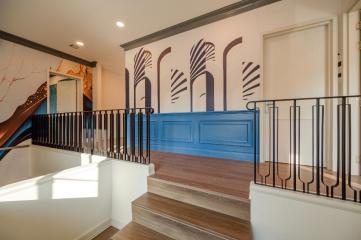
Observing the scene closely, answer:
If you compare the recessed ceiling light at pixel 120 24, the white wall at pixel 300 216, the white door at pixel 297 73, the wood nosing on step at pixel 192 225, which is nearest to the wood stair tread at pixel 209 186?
A: the white wall at pixel 300 216

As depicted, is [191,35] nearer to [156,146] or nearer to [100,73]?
[156,146]

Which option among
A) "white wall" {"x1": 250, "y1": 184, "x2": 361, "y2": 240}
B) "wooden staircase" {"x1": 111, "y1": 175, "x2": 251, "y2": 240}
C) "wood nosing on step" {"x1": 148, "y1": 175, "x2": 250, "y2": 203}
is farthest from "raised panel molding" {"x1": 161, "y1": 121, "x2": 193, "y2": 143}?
"white wall" {"x1": 250, "y1": 184, "x2": 361, "y2": 240}

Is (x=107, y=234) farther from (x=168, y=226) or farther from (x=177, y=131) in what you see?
(x=177, y=131)

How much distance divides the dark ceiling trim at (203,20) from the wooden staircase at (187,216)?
118 inches

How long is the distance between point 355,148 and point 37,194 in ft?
12.3

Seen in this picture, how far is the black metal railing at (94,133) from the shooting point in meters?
2.62

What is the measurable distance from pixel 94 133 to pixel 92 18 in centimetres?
220

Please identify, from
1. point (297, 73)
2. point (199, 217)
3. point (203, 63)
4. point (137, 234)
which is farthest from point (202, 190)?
point (203, 63)

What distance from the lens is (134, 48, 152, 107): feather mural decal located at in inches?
166

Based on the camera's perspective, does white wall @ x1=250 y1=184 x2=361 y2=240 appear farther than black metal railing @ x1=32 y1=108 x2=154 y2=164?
No

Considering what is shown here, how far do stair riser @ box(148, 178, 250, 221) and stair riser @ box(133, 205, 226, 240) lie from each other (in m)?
0.30

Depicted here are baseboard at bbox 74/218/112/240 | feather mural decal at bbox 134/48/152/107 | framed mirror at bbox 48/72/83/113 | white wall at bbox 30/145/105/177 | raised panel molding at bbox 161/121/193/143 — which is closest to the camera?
baseboard at bbox 74/218/112/240

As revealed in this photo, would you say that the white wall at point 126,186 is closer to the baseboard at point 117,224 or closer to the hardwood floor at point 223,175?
the baseboard at point 117,224

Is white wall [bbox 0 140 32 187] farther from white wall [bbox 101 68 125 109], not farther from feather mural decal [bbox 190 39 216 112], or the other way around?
feather mural decal [bbox 190 39 216 112]
